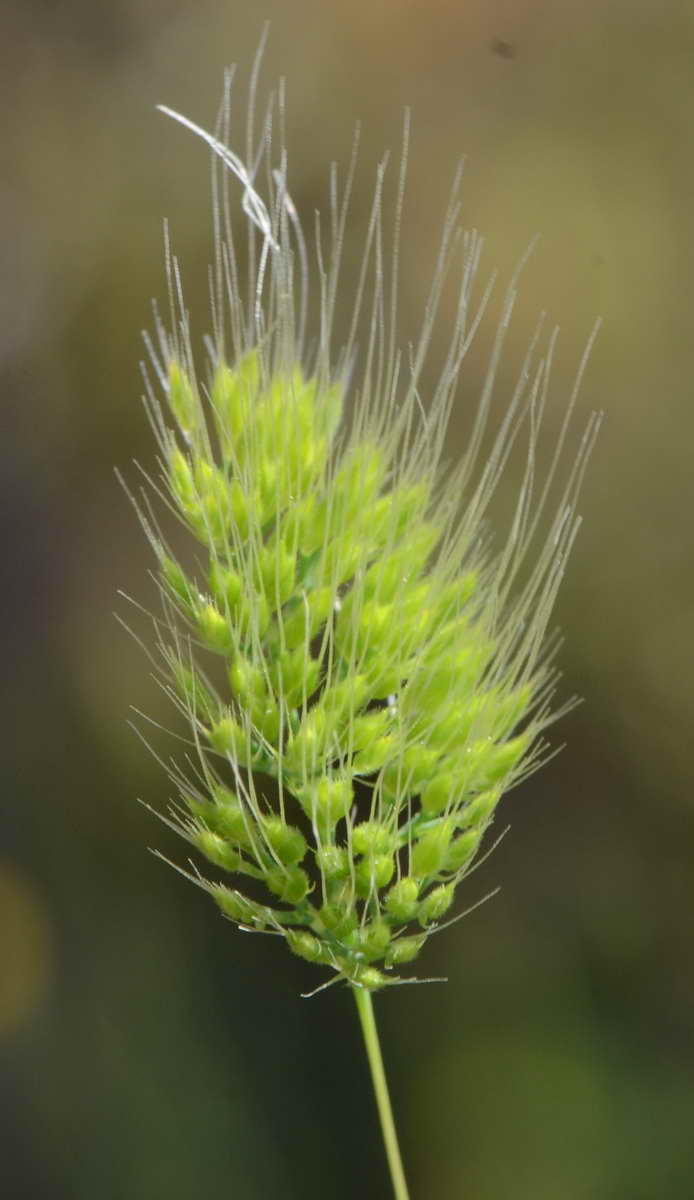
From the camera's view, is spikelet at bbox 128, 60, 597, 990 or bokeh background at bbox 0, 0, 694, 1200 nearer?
spikelet at bbox 128, 60, 597, 990

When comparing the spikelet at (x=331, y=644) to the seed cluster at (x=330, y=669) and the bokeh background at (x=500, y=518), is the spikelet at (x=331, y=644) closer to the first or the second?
the seed cluster at (x=330, y=669)

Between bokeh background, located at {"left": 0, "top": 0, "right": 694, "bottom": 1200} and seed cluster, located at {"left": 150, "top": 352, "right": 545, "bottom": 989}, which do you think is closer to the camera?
seed cluster, located at {"left": 150, "top": 352, "right": 545, "bottom": 989}

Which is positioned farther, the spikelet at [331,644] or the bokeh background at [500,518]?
the bokeh background at [500,518]

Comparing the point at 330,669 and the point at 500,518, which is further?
the point at 500,518

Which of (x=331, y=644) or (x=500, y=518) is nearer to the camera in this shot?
(x=331, y=644)

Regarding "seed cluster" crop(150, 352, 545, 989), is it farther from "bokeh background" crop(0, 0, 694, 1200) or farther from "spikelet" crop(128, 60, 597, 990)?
"bokeh background" crop(0, 0, 694, 1200)

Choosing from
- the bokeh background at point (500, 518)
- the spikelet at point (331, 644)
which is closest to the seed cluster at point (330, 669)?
the spikelet at point (331, 644)

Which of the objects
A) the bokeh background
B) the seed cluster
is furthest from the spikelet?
the bokeh background

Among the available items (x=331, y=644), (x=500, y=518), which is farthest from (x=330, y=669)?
(x=500, y=518)

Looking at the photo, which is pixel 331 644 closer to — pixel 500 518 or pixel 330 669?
pixel 330 669

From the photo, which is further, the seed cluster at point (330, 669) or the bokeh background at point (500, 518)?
the bokeh background at point (500, 518)
